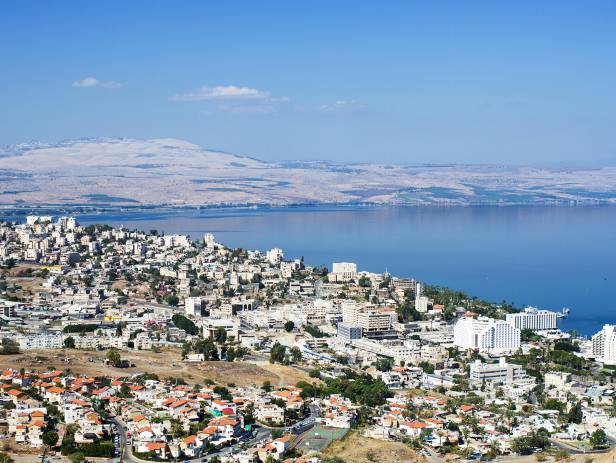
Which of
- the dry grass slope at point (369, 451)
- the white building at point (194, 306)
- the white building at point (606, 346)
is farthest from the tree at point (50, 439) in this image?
the white building at point (194, 306)

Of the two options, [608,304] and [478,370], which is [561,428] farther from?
[608,304]

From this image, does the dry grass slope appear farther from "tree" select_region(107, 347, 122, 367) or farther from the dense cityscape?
"tree" select_region(107, 347, 122, 367)

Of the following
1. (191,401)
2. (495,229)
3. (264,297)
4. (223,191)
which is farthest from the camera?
(223,191)

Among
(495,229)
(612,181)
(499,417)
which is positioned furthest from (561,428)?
(612,181)

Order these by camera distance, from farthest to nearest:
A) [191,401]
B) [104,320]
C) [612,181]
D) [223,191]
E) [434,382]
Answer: [612,181] < [223,191] < [104,320] < [434,382] < [191,401]

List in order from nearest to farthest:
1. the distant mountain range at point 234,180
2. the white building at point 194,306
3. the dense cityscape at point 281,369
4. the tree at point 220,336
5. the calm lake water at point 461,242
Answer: the dense cityscape at point 281,369 → the tree at point 220,336 → the white building at point 194,306 → the calm lake water at point 461,242 → the distant mountain range at point 234,180

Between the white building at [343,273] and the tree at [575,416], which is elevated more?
the white building at [343,273]

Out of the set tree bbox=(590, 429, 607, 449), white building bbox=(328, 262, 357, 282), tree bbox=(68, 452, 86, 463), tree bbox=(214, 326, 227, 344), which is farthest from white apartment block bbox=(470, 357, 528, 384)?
white building bbox=(328, 262, 357, 282)

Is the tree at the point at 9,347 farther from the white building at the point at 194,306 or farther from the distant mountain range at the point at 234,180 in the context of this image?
the distant mountain range at the point at 234,180
